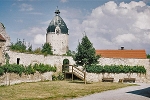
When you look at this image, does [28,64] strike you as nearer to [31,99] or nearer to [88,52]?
[88,52]

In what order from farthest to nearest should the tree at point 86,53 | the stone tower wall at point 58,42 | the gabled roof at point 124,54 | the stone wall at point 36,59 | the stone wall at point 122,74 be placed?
the stone tower wall at point 58,42 < the gabled roof at point 124,54 < the stone wall at point 122,74 < the tree at point 86,53 < the stone wall at point 36,59

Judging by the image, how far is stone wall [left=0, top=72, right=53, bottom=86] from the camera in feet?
70.1

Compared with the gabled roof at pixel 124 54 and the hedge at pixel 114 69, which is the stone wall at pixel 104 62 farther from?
the gabled roof at pixel 124 54

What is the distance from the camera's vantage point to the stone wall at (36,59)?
81.9ft

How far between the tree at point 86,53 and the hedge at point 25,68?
4498mm

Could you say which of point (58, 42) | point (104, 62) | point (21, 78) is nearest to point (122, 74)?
point (104, 62)

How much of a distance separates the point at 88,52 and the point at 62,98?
549 inches

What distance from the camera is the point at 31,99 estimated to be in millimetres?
12609

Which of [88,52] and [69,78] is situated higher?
[88,52]

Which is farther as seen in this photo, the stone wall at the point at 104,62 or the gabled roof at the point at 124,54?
the gabled roof at the point at 124,54

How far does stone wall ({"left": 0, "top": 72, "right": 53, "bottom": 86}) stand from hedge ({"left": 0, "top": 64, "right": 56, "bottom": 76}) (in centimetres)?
37

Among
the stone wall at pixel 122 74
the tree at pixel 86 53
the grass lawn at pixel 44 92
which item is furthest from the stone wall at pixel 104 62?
the grass lawn at pixel 44 92

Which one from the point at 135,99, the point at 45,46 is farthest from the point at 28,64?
the point at 45,46

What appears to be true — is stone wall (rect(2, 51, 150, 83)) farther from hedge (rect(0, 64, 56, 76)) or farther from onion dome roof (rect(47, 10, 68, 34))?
onion dome roof (rect(47, 10, 68, 34))
